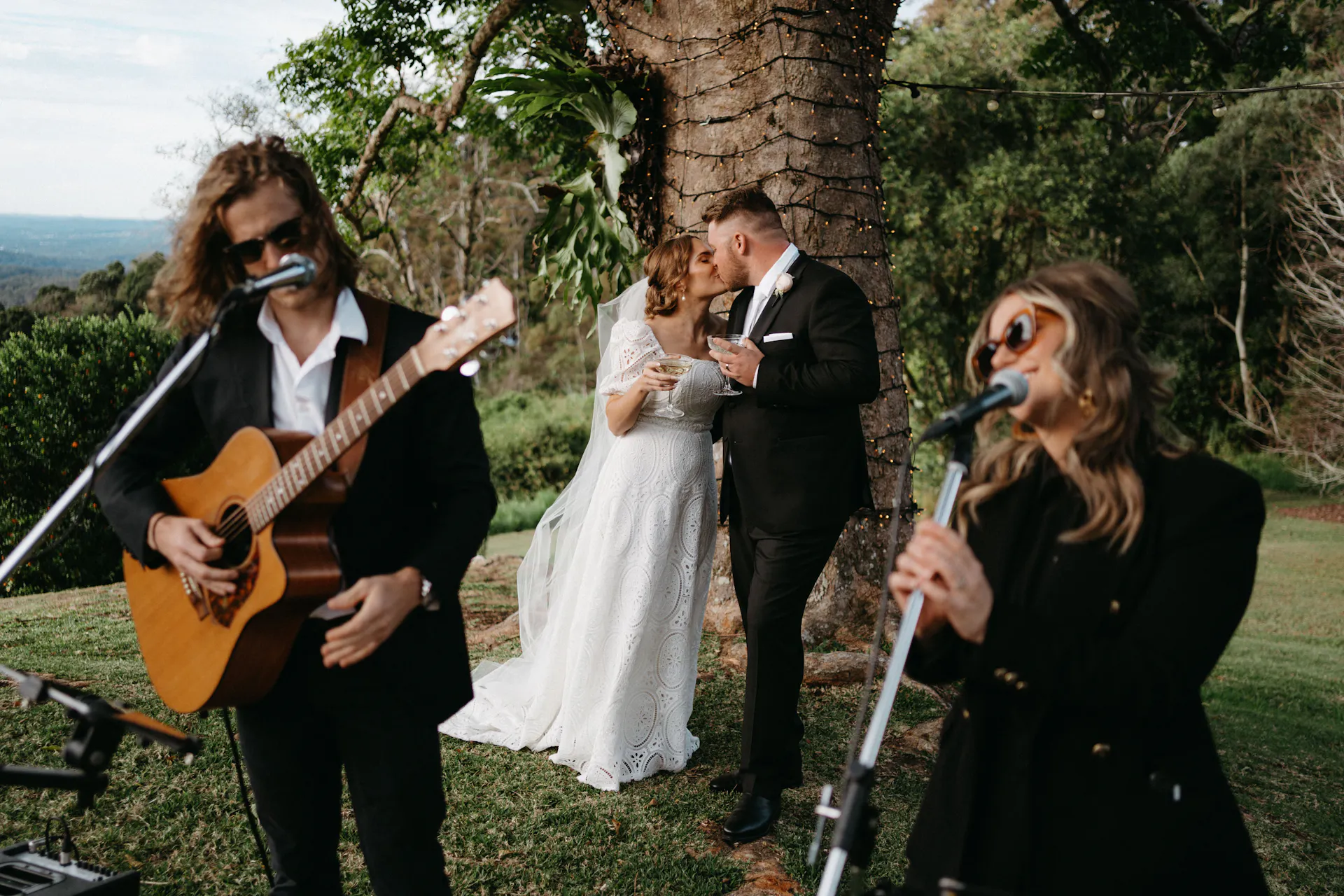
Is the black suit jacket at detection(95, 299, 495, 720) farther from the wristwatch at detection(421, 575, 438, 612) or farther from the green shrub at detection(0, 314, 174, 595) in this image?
the green shrub at detection(0, 314, 174, 595)

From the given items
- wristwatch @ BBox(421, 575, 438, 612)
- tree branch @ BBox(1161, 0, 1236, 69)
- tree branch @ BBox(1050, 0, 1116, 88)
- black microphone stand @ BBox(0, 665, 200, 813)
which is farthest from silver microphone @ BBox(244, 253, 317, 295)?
tree branch @ BBox(1161, 0, 1236, 69)

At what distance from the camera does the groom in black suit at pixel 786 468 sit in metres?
4.11

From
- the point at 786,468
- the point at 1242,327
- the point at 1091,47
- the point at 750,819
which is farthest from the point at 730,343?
the point at 1242,327

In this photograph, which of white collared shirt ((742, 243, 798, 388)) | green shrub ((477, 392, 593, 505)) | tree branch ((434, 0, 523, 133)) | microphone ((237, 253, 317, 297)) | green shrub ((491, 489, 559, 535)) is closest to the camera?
microphone ((237, 253, 317, 297))

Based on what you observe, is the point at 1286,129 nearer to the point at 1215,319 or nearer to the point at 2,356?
the point at 1215,319

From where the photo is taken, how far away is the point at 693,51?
6.59m

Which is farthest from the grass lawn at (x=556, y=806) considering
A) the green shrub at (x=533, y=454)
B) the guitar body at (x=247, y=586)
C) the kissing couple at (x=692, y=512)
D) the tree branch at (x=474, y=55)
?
the green shrub at (x=533, y=454)

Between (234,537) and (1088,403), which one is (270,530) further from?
(1088,403)

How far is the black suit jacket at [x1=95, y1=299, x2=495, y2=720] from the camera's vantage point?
2.36m

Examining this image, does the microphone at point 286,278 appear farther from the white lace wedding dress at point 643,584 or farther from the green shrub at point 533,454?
the green shrub at point 533,454

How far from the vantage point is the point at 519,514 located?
1822cm

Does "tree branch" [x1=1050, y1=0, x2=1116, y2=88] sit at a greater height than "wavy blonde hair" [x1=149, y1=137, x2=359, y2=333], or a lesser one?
greater

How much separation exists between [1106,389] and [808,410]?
7.23 ft

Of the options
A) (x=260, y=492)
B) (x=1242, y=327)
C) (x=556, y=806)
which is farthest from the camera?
(x=1242, y=327)
